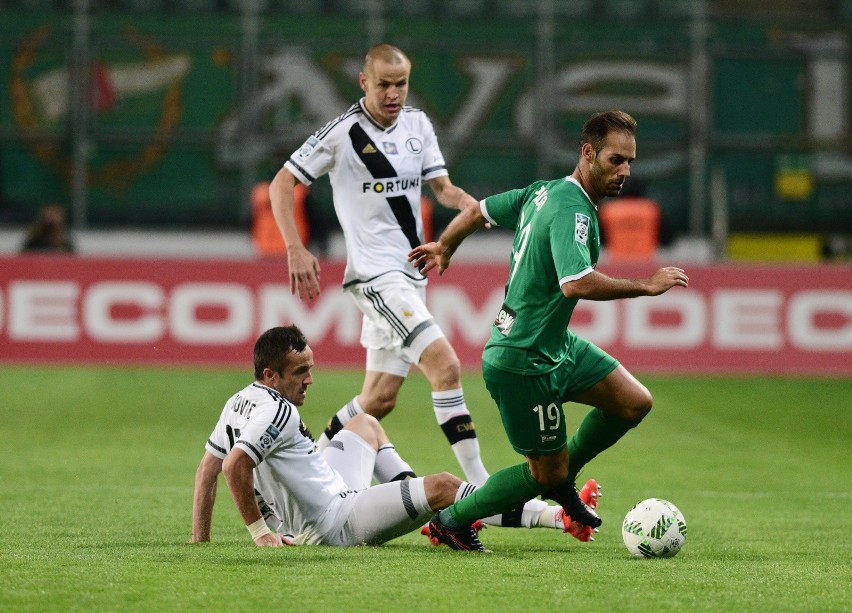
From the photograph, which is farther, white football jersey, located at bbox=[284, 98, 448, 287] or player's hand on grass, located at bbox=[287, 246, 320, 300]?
white football jersey, located at bbox=[284, 98, 448, 287]

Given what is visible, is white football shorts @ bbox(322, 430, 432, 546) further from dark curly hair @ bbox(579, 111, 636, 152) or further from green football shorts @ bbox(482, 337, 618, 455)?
dark curly hair @ bbox(579, 111, 636, 152)

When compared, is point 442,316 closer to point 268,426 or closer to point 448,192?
point 448,192

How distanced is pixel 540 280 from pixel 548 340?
0.89 ft

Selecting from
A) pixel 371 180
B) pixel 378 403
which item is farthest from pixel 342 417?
pixel 371 180

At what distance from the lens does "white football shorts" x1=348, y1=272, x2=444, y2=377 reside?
764cm

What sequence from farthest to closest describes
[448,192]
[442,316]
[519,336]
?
1. [442,316]
2. [448,192]
3. [519,336]

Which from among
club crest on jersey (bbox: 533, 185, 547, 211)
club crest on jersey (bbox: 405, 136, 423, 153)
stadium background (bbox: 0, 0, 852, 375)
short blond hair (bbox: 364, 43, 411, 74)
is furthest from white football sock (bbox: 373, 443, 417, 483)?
stadium background (bbox: 0, 0, 852, 375)

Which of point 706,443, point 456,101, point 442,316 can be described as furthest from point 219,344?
point 456,101

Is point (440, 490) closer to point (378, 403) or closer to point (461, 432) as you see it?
point (461, 432)

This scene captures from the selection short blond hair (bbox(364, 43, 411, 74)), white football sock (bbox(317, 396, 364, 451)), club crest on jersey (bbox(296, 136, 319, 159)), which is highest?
short blond hair (bbox(364, 43, 411, 74))

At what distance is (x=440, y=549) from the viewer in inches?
249

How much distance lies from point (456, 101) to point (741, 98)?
404cm

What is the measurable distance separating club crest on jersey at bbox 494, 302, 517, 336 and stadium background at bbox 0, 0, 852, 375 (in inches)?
513

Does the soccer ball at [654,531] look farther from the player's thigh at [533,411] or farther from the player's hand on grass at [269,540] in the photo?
the player's hand on grass at [269,540]
